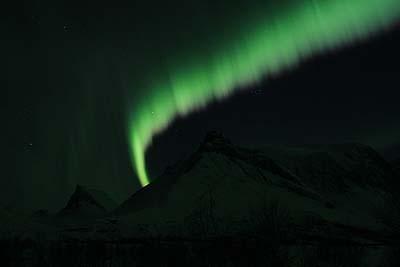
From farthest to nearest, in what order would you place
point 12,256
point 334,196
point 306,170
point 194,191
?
point 306,170 → point 334,196 → point 194,191 → point 12,256

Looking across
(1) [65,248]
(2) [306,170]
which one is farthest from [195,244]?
(2) [306,170]

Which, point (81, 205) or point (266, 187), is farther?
point (81, 205)

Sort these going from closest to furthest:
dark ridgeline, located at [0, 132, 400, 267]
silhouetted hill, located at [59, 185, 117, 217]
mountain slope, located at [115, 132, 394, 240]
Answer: dark ridgeline, located at [0, 132, 400, 267], mountain slope, located at [115, 132, 394, 240], silhouetted hill, located at [59, 185, 117, 217]

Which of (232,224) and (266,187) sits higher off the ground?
(266,187)

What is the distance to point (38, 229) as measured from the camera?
66.6 m

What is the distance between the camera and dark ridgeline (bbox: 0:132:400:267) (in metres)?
60.8

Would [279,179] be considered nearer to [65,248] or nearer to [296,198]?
[296,198]

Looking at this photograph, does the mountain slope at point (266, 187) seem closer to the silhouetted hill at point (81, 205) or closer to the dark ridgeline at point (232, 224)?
the dark ridgeline at point (232, 224)

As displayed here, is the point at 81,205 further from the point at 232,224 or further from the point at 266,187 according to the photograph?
the point at 232,224

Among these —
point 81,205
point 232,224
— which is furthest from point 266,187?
point 81,205

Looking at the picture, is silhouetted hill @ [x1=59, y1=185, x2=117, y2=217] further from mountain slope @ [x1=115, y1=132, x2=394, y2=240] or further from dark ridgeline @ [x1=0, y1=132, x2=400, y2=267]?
mountain slope @ [x1=115, y1=132, x2=394, y2=240]

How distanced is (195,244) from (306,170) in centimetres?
6659

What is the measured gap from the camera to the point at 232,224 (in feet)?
254

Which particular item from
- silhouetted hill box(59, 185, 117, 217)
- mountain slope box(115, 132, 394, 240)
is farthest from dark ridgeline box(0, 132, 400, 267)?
silhouetted hill box(59, 185, 117, 217)
